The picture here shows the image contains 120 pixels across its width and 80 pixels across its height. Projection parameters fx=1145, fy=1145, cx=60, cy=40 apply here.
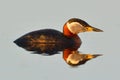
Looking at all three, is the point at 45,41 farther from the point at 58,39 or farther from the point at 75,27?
the point at 75,27

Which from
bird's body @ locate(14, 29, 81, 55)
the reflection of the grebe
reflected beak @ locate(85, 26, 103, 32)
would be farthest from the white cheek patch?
the reflection of the grebe

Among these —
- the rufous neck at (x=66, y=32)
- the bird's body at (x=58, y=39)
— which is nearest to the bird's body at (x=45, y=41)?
the bird's body at (x=58, y=39)

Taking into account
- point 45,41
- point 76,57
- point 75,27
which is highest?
point 76,57

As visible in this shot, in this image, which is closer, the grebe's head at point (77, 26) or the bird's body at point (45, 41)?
the bird's body at point (45, 41)

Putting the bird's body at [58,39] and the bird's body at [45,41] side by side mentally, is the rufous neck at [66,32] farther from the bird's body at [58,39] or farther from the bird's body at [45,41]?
the bird's body at [45,41]

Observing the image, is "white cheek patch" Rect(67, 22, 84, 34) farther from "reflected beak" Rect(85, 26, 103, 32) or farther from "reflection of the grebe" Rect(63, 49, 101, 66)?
"reflection of the grebe" Rect(63, 49, 101, 66)

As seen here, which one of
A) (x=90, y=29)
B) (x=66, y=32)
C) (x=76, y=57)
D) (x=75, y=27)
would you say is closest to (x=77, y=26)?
(x=75, y=27)

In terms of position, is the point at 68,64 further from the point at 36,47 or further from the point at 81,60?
the point at 36,47
